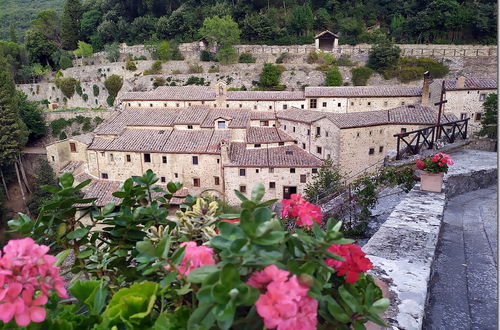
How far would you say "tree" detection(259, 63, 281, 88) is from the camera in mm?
39094

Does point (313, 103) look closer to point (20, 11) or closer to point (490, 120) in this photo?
point (490, 120)

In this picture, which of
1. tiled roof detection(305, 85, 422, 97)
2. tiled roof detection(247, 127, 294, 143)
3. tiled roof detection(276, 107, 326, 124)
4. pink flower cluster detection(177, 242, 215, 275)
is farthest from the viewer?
tiled roof detection(305, 85, 422, 97)

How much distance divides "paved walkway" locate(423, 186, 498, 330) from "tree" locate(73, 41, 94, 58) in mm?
57133

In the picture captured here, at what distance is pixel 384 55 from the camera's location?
125 feet

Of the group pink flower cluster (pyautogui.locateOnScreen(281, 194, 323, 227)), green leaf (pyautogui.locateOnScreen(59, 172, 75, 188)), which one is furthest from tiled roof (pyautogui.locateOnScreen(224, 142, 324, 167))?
green leaf (pyautogui.locateOnScreen(59, 172, 75, 188))

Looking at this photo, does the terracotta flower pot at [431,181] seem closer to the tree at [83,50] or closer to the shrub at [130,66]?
the shrub at [130,66]

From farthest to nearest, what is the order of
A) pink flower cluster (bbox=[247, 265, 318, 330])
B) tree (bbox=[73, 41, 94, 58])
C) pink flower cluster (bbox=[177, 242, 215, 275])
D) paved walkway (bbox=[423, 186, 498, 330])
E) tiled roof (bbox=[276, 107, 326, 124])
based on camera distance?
tree (bbox=[73, 41, 94, 58])
tiled roof (bbox=[276, 107, 326, 124])
paved walkway (bbox=[423, 186, 498, 330])
pink flower cluster (bbox=[177, 242, 215, 275])
pink flower cluster (bbox=[247, 265, 318, 330])

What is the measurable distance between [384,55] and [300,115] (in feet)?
55.7

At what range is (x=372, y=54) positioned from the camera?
38.8 metres

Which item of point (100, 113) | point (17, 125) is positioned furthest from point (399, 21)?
point (17, 125)

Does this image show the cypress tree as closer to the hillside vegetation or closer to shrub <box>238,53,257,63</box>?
shrub <box>238,53,257,63</box>

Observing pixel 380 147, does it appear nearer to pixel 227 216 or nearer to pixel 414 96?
pixel 414 96

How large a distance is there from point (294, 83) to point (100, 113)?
21.7 metres

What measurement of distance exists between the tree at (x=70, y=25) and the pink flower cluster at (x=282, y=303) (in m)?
66.5
